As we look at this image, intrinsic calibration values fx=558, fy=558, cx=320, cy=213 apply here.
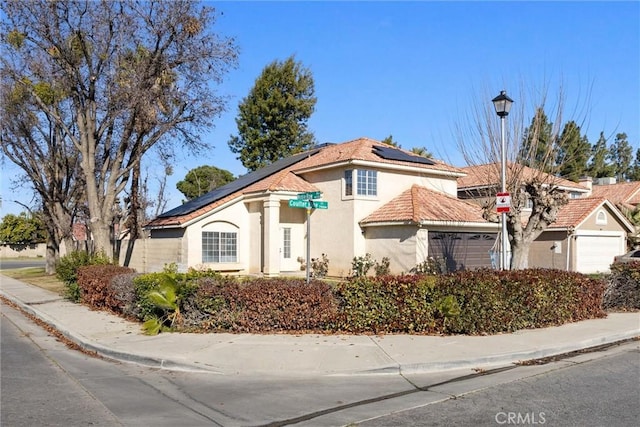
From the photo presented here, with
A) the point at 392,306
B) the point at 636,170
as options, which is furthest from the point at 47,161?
the point at 636,170

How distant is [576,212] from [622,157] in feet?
189

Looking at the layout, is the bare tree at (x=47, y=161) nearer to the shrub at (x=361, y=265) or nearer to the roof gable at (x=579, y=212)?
the shrub at (x=361, y=265)

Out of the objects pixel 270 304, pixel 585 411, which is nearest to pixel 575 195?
pixel 270 304

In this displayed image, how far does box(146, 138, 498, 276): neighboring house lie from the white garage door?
18.8ft

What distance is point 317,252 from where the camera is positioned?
942 inches

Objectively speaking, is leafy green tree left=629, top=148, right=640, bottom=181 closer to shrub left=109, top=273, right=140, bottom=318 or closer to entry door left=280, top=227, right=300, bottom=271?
entry door left=280, top=227, right=300, bottom=271

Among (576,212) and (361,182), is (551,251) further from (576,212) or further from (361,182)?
(361,182)

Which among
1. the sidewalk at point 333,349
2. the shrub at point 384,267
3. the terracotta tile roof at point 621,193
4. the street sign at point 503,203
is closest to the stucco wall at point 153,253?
the shrub at point 384,267

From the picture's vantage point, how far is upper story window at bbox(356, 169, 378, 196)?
2247 cm

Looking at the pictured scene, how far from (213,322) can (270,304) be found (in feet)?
4.01

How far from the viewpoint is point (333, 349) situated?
9.59 m

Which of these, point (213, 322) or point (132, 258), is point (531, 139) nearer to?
point (213, 322)

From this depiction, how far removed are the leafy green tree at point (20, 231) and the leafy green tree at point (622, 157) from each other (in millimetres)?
73002

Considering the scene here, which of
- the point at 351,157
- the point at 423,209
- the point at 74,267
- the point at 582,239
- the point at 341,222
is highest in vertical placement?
the point at 351,157
